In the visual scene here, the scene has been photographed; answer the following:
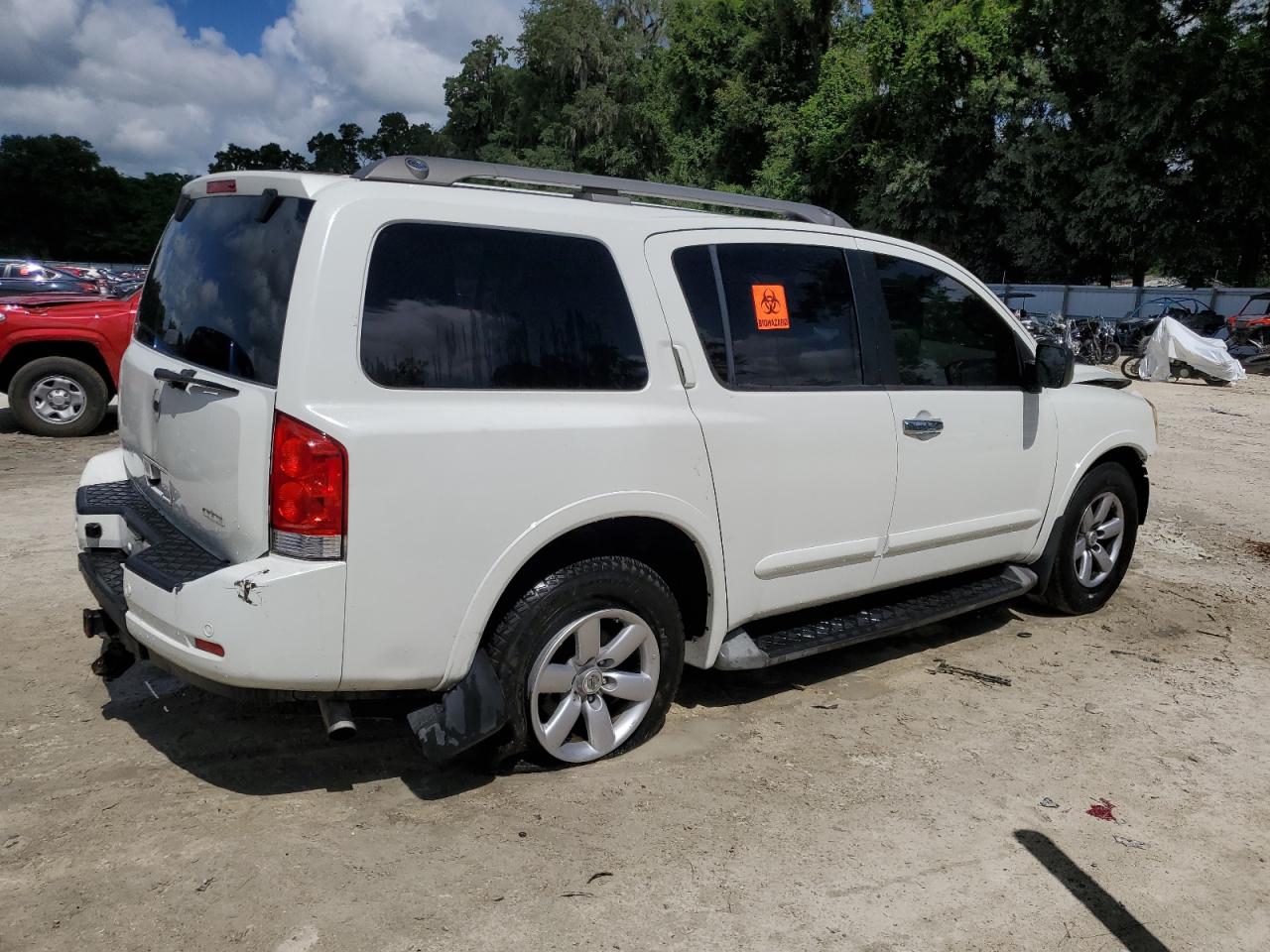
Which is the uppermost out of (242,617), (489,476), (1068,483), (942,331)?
(942,331)

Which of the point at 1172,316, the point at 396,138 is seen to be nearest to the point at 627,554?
the point at 1172,316

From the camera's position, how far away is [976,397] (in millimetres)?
4395

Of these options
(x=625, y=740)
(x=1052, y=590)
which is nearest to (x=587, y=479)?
(x=625, y=740)

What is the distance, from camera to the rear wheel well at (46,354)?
935cm

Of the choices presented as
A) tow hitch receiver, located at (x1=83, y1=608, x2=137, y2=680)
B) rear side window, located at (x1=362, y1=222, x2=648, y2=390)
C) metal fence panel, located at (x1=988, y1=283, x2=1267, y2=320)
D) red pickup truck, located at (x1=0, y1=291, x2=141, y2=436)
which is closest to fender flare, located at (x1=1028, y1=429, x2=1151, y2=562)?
rear side window, located at (x1=362, y1=222, x2=648, y2=390)

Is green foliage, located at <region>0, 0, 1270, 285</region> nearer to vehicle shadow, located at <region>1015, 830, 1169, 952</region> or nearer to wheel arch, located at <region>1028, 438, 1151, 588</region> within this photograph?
wheel arch, located at <region>1028, 438, 1151, 588</region>

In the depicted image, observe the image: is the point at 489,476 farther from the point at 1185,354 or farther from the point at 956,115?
the point at 956,115

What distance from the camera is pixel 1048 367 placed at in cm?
457

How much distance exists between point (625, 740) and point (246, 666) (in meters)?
1.35

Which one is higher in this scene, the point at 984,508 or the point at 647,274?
the point at 647,274

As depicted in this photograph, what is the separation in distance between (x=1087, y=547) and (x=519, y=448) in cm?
356

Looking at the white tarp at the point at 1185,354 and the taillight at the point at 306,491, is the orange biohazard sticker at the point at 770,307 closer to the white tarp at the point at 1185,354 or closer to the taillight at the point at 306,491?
the taillight at the point at 306,491

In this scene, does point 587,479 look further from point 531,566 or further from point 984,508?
point 984,508

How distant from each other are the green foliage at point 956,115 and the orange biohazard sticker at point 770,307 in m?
20.1
